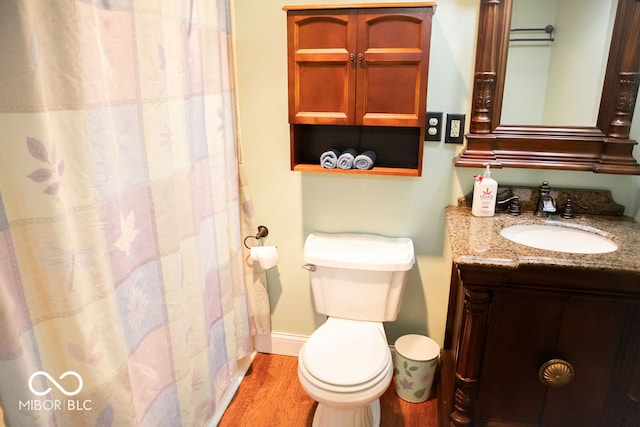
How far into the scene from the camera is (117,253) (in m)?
1.20

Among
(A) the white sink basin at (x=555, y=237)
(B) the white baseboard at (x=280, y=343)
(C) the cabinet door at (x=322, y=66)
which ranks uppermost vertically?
(C) the cabinet door at (x=322, y=66)

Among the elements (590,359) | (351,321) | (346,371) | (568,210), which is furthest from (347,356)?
(568,210)

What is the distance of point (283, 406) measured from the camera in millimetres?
2062

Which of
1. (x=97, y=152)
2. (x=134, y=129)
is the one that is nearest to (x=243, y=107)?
(x=134, y=129)

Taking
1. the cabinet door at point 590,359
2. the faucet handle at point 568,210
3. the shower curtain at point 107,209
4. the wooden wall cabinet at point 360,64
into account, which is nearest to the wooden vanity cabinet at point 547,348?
the cabinet door at point 590,359

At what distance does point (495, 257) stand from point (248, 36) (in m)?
1.40

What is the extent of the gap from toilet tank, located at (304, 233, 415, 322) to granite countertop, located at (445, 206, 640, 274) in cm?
31

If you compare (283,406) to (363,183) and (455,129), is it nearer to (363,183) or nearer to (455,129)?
(363,183)

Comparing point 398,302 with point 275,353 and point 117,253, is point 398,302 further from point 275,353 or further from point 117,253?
point 117,253

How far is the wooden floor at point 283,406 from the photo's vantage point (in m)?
1.97

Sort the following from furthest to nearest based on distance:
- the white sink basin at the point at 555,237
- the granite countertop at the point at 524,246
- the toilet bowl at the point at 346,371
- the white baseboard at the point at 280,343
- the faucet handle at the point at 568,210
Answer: the white baseboard at the point at 280,343, the faucet handle at the point at 568,210, the white sink basin at the point at 555,237, the toilet bowl at the point at 346,371, the granite countertop at the point at 524,246

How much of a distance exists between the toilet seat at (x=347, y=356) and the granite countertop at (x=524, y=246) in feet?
1.82

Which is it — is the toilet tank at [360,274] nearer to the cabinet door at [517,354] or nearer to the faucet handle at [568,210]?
the cabinet door at [517,354]

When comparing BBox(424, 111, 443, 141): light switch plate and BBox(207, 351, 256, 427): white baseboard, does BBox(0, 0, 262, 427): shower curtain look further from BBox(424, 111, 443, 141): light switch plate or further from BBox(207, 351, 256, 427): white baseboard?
BBox(424, 111, 443, 141): light switch plate
